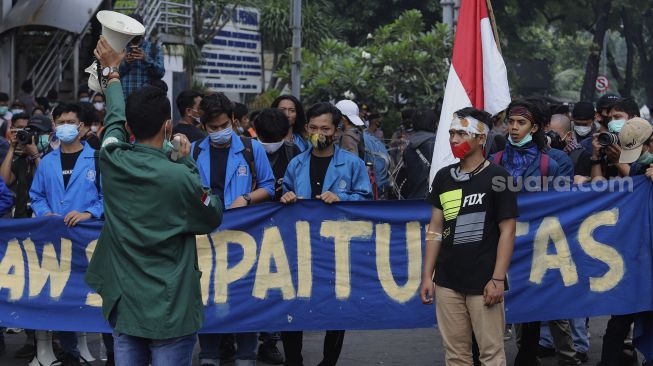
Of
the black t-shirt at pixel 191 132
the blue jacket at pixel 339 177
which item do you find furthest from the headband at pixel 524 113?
the black t-shirt at pixel 191 132

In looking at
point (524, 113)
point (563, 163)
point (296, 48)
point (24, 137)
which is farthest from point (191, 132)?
point (296, 48)

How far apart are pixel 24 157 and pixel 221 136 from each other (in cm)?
178

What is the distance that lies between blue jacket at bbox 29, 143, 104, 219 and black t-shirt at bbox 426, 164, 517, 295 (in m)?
2.73

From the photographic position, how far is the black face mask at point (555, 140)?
8609 millimetres

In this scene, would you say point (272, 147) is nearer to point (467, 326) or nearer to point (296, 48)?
point (467, 326)

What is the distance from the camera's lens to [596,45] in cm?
4178

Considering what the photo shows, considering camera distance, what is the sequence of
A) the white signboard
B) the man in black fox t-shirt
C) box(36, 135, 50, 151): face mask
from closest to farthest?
the man in black fox t-shirt
box(36, 135, 50, 151): face mask
the white signboard

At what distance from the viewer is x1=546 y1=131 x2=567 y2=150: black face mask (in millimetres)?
8609

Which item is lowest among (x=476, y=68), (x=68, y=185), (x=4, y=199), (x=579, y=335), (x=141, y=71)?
(x=579, y=335)

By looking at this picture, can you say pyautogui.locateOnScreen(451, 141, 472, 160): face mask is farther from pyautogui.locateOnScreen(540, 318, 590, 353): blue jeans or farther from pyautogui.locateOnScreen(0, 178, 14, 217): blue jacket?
pyautogui.locateOnScreen(0, 178, 14, 217): blue jacket

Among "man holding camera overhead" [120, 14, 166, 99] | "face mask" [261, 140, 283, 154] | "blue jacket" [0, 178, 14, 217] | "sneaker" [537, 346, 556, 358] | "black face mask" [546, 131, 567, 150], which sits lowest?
"sneaker" [537, 346, 556, 358]

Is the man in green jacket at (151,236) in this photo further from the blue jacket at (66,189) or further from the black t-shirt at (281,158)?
the black t-shirt at (281,158)

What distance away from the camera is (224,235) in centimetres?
729

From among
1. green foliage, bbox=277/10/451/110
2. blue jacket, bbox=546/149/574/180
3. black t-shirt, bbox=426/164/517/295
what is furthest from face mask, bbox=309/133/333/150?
green foliage, bbox=277/10/451/110
